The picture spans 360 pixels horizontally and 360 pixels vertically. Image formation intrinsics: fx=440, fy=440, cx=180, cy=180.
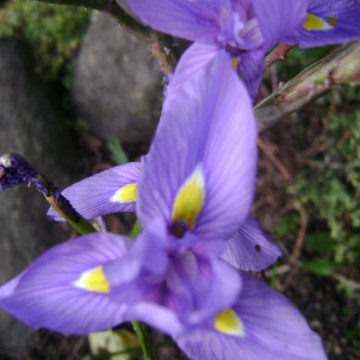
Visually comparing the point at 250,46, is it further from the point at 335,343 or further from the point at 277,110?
the point at 335,343

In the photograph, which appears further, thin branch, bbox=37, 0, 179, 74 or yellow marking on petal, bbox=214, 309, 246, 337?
thin branch, bbox=37, 0, 179, 74

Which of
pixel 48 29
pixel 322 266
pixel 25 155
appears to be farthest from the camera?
pixel 48 29

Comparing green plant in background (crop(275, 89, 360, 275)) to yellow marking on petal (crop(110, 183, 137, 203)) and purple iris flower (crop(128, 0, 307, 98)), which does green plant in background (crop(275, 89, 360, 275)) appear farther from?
purple iris flower (crop(128, 0, 307, 98))

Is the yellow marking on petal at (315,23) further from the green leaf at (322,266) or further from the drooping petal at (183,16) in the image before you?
the green leaf at (322,266)

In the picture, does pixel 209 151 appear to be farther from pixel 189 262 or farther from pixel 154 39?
pixel 154 39

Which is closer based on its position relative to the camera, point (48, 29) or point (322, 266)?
point (322, 266)

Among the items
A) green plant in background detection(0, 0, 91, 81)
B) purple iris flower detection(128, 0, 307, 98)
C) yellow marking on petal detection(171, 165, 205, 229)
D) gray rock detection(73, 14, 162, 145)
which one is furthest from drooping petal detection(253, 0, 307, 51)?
green plant in background detection(0, 0, 91, 81)

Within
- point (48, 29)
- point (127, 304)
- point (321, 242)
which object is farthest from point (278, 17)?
point (48, 29)
